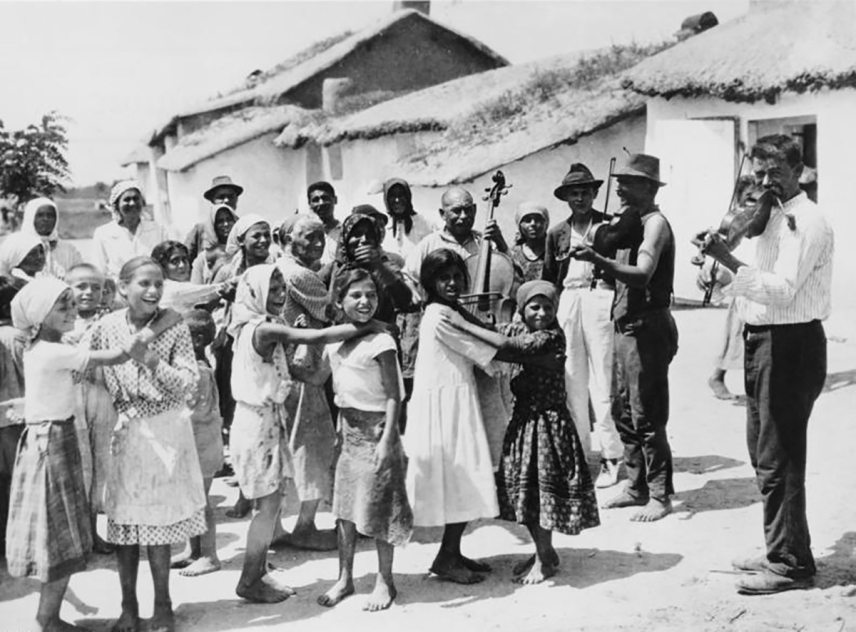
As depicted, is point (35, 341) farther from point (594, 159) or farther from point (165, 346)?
point (594, 159)

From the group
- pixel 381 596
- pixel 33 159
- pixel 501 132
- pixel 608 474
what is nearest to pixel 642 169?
pixel 608 474

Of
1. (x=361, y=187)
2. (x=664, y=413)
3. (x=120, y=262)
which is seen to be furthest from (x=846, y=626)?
(x=361, y=187)

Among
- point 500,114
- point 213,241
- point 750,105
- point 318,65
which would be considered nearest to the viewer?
point 213,241

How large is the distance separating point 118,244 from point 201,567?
299 cm

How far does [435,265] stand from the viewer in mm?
4676

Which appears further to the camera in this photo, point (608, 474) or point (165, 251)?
point (608, 474)

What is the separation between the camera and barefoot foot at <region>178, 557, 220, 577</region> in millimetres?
4914

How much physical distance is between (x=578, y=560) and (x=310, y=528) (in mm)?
1424

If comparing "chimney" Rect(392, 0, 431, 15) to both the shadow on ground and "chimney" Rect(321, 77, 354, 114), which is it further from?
the shadow on ground

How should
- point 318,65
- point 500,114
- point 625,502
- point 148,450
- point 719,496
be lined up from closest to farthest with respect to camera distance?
point 148,450
point 625,502
point 719,496
point 500,114
point 318,65

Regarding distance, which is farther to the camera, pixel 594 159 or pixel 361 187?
pixel 361 187

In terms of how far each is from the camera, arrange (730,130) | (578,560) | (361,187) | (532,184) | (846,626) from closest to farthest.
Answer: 1. (846,626)
2. (578,560)
3. (730,130)
4. (532,184)
5. (361,187)

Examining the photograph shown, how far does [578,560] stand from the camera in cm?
492

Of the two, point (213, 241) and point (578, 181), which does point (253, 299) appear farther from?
point (213, 241)
